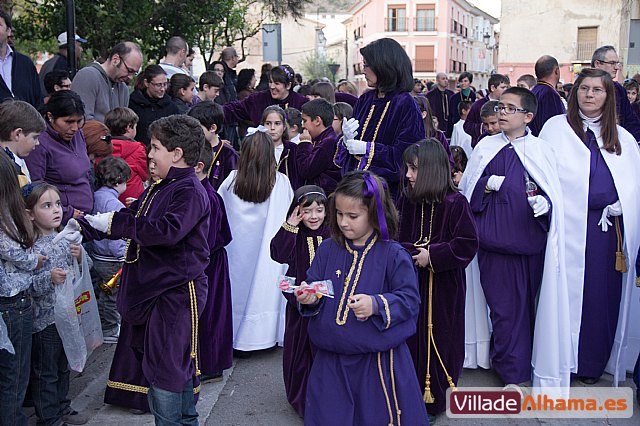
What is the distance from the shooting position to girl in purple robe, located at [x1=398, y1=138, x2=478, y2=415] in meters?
4.61

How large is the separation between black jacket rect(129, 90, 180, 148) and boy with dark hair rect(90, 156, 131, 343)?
172 centimetres

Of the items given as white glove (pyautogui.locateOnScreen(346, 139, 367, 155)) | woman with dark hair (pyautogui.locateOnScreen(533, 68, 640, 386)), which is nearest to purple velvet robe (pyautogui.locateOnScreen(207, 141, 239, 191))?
white glove (pyautogui.locateOnScreen(346, 139, 367, 155))

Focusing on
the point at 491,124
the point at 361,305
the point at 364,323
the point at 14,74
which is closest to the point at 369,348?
the point at 364,323

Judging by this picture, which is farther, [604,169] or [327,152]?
[327,152]

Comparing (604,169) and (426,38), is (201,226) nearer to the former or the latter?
(604,169)

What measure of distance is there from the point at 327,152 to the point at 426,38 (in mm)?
60815

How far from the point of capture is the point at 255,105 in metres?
7.97

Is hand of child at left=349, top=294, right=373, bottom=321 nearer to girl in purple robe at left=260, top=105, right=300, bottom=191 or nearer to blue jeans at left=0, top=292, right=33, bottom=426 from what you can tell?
blue jeans at left=0, top=292, right=33, bottom=426

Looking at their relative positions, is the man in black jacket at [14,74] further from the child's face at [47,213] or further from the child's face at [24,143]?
the child's face at [47,213]

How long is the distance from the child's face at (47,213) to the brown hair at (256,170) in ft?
5.84

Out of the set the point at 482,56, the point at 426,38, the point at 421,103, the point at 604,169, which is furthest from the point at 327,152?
the point at 482,56

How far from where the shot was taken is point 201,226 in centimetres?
408

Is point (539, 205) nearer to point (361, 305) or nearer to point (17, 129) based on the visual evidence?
point (361, 305)

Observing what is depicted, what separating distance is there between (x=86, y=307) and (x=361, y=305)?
202cm
